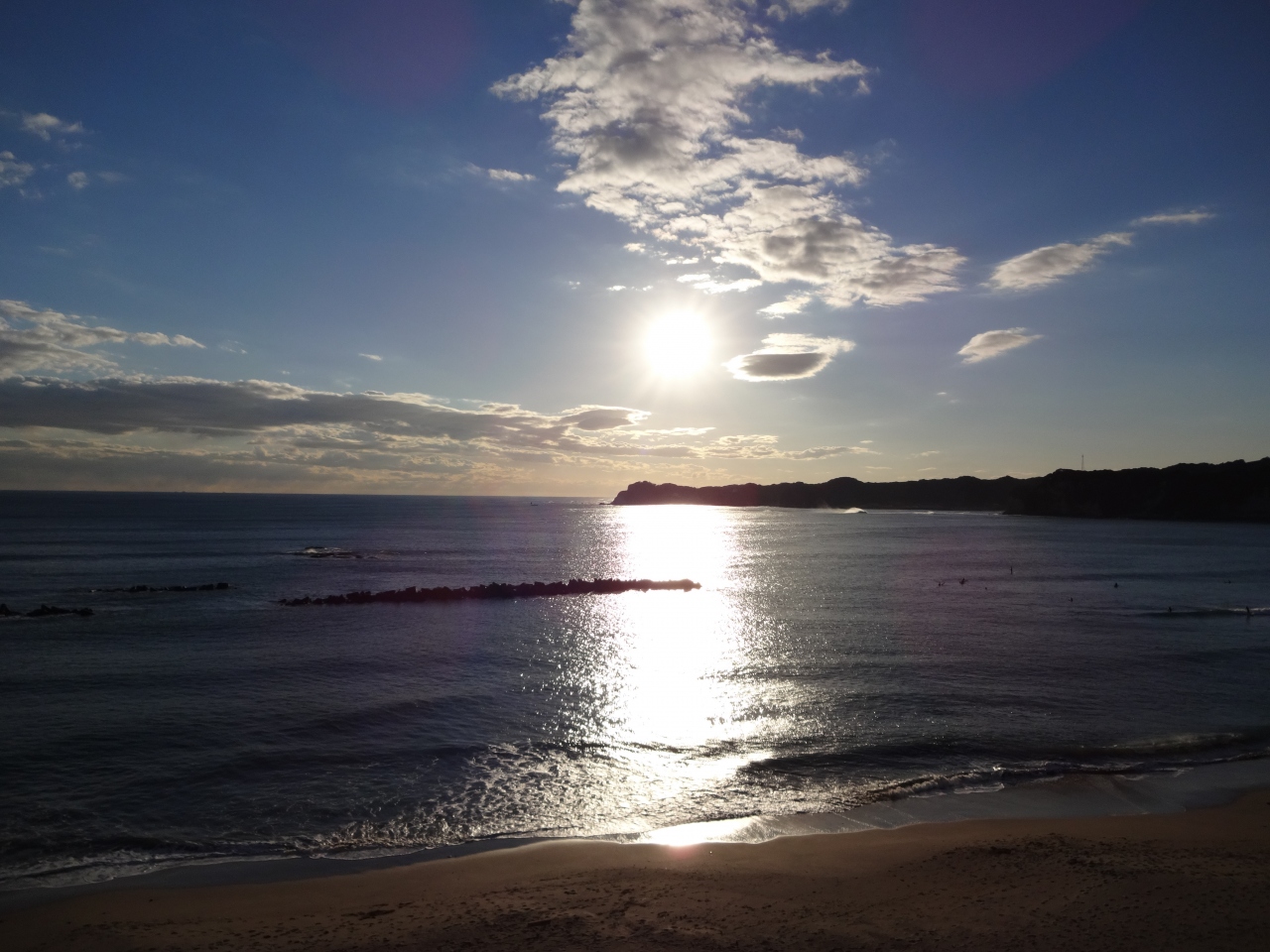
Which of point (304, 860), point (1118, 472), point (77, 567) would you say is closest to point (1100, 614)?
point (304, 860)

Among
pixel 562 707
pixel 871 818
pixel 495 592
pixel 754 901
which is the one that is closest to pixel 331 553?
pixel 495 592

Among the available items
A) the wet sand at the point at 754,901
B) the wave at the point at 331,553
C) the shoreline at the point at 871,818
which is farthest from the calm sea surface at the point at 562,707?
the wave at the point at 331,553

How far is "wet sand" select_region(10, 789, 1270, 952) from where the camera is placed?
9445mm

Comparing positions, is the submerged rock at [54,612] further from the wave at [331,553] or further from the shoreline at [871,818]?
the wave at [331,553]

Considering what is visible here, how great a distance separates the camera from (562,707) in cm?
2308

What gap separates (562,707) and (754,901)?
519 inches

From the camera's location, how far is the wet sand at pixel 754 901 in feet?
31.0

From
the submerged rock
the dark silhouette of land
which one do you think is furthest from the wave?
the submerged rock

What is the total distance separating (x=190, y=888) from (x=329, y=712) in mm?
10788

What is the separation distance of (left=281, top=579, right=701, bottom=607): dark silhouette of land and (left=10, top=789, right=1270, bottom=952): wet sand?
36465 mm

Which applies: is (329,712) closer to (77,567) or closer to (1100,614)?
(1100,614)

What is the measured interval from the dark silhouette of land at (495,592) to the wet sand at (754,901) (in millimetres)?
36465

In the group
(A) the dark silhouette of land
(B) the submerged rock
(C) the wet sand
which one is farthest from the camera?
(A) the dark silhouette of land

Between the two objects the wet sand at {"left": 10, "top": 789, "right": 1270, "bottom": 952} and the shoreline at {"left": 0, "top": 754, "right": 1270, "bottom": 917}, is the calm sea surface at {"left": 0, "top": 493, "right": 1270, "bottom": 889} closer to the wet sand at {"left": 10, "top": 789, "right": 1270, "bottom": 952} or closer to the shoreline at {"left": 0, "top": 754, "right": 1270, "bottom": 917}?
the shoreline at {"left": 0, "top": 754, "right": 1270, "bottom": 917}
